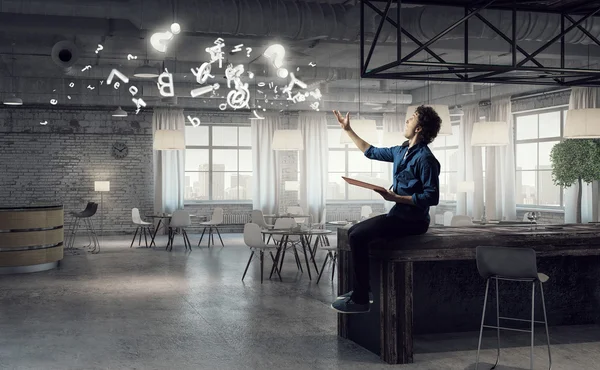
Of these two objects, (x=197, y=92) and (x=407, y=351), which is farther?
(x=197, y=92)

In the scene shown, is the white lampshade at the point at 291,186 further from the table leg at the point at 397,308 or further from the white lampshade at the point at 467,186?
the table leg at the point at 397,308

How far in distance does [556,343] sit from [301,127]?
13.3m

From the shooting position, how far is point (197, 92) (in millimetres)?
9594

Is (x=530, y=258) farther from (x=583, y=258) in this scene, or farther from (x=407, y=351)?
(x=583, y=258)

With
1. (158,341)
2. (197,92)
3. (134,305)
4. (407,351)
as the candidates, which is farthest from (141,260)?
(407,351)

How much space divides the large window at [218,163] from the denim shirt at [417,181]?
13.5m

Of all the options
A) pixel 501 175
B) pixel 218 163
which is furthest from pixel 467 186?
pixel 218 163

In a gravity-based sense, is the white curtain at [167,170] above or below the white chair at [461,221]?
above

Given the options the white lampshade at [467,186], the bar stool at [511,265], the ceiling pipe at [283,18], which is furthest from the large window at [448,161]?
the bar stool at [511,265]

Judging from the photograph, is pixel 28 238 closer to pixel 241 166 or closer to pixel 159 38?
pixel 159 38

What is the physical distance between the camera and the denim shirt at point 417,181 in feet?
15.9

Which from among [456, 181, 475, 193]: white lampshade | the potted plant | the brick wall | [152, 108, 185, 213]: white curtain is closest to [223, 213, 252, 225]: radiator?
[152, 108, 185, 213]: white curtain

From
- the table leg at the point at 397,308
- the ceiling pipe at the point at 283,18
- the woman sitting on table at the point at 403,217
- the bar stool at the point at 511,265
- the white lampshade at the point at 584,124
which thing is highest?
the ceiling pipe at the point at 283,18

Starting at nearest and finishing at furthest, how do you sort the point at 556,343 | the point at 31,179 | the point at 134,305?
the point at 556,343 < the point at 134,305 < the point at 31,179
